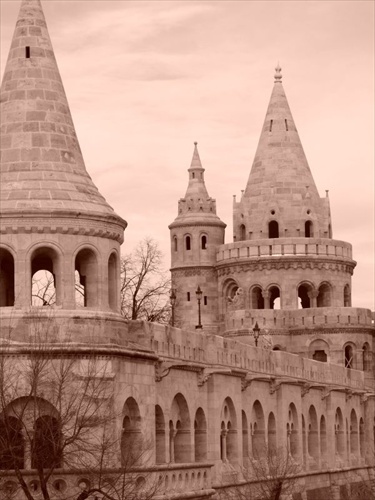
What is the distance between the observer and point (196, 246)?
9381 cm

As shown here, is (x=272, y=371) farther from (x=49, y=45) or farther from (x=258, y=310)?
(x=258, y=310)

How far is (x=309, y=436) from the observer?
210ft

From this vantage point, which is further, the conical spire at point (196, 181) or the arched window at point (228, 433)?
the conical spire at point (196, 181)

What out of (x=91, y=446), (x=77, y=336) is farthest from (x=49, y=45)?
(x=91, y=446)

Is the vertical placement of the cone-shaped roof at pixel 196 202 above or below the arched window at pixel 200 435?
above

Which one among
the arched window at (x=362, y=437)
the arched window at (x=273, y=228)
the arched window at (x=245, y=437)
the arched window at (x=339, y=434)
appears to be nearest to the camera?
the arched window at (x=245, y=437)

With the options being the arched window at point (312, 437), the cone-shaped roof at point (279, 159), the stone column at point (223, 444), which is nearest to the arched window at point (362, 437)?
the arched window at point (312, 437)

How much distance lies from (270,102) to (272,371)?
37.3 metres

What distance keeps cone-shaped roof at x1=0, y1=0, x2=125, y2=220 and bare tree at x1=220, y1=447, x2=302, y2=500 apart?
10.9 m

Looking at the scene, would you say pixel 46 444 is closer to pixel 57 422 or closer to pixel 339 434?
pixel 57 422

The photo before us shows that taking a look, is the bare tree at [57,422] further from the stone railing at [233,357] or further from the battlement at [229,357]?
the stone railing at [233,357]

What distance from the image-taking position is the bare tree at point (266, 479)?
48531 mm

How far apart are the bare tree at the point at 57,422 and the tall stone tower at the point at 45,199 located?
4.51ft

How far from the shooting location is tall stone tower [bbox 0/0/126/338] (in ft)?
131
